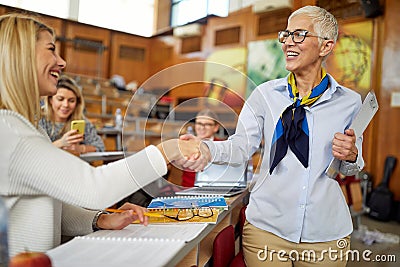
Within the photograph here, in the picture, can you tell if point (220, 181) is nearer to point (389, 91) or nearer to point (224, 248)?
point (224, 248)

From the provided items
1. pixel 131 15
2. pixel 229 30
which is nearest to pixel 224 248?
pixel 229 30

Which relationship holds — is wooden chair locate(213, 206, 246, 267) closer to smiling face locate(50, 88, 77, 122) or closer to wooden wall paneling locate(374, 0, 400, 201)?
smiling face locate(50, 88, 77, 122)

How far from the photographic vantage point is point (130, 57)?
10.2m

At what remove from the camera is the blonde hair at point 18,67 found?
87cm

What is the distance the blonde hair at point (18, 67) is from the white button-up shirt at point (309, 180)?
52 cm

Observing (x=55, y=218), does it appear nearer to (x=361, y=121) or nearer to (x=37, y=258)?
(x=37, y=258)

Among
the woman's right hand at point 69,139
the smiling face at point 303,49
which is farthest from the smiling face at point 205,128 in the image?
the smiling face at point 303,49

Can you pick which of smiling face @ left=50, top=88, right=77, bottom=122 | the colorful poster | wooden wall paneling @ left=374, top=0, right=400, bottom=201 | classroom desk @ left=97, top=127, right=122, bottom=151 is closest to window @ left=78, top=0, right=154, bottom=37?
classroom desk @ left=97, top=127, right=122, bottom=151

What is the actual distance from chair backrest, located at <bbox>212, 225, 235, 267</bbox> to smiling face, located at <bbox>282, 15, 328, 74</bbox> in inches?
24.9

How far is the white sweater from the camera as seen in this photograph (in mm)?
802

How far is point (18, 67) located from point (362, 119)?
2.99ft

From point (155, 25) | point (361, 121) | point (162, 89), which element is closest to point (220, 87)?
point (162, 89)

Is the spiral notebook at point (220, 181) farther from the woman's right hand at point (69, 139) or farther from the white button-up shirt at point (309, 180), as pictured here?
the woman's right hand at point (69, 139)

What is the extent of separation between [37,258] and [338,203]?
0.86 m
